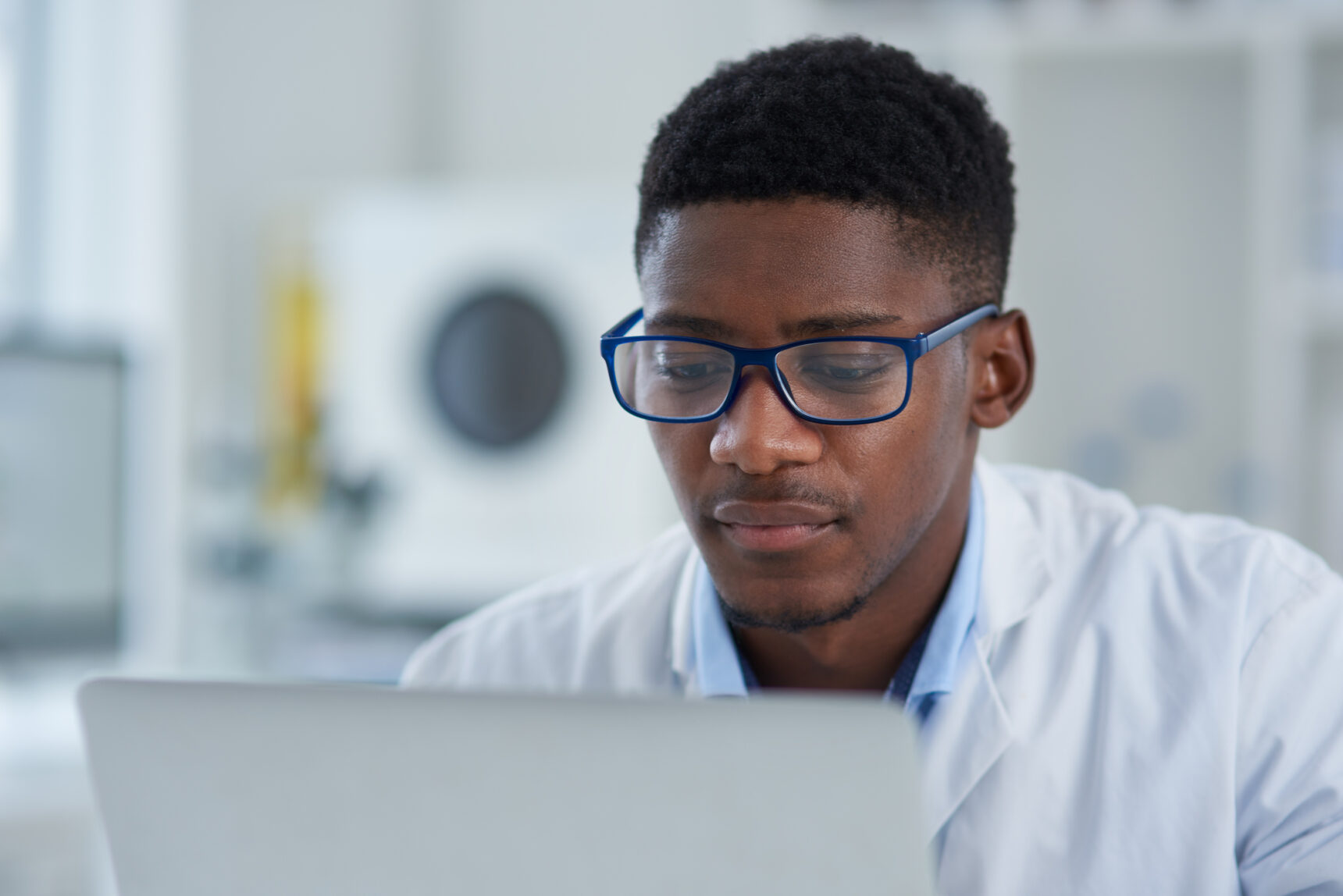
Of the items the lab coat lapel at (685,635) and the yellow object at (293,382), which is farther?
the yellow object at (293,382)

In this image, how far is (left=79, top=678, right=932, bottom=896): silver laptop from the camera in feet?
1.64

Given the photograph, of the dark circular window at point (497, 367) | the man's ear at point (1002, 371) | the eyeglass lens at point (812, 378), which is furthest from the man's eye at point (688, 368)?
the dark circular window at point (497, 367)

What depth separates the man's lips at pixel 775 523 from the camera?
2.85 feet

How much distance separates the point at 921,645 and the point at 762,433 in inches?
11.0

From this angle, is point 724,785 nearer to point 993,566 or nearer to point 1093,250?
point 993,566

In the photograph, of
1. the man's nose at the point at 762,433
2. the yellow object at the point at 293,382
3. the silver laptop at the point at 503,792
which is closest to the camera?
the silver laptop at the point at 503,792

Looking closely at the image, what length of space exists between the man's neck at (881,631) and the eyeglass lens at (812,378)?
16 centimetres

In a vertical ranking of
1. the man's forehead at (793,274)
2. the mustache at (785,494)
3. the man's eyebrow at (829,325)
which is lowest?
the mustache at (785,494)

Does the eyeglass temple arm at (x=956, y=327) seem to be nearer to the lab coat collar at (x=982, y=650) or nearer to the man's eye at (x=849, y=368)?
the man's eye at (x=849, y=368)

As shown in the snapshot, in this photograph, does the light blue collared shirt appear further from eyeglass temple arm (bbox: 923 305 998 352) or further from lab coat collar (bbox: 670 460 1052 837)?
eyeglass temple arm (bbox: 923 305 998 352)

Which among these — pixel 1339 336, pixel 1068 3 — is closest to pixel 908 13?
pixel 1068 3

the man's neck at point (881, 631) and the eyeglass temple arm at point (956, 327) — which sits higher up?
the eyeglass temple arm at point (956, 327)

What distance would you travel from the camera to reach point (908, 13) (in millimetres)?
2672

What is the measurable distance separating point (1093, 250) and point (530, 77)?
1.77 metres
